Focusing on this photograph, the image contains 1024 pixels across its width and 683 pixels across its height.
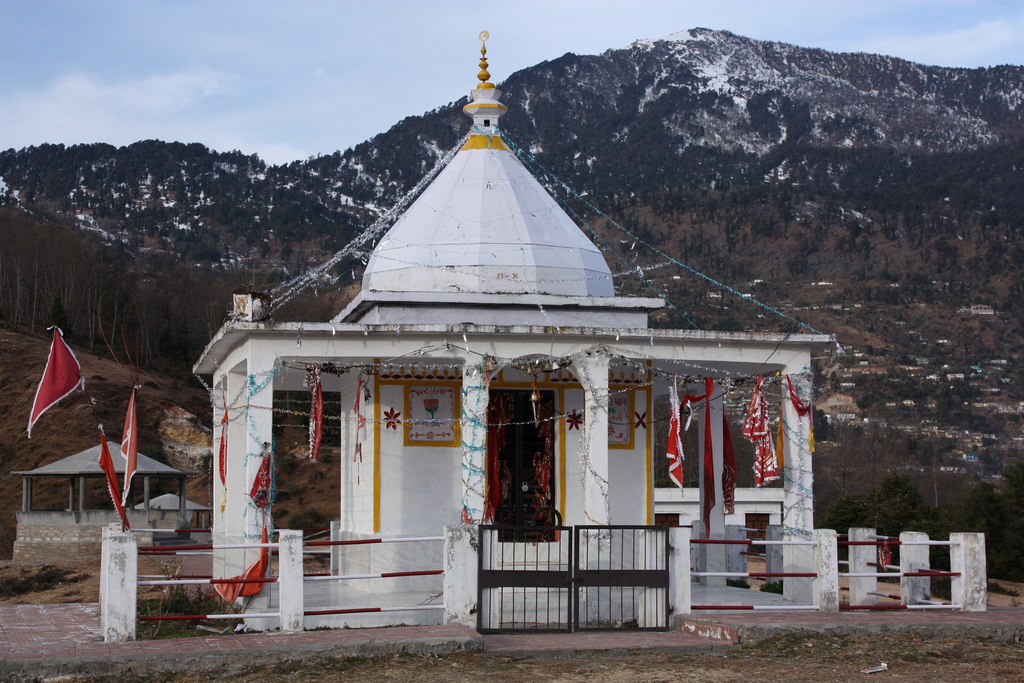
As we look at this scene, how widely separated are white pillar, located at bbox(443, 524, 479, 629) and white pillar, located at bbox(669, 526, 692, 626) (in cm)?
230

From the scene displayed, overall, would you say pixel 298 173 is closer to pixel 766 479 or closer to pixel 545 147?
pixel 545 147

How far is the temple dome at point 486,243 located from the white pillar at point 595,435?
2048mm

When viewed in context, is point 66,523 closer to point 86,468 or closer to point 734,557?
point 86,468

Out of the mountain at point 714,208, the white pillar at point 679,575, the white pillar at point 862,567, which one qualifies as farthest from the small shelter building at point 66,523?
the white pillar at point 679,575

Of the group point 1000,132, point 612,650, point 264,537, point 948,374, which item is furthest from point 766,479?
point 1000,132

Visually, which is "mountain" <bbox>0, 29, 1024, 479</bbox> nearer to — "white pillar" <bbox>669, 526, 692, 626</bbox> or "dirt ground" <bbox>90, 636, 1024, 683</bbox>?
"white pillar" <bbox>669, 526, 692, 626</bbox>

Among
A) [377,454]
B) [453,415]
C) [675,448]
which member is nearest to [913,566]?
[675,448]

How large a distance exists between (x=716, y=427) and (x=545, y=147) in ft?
404

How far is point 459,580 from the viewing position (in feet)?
38.9

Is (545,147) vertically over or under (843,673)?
over

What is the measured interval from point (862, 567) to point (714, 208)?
89.0 m

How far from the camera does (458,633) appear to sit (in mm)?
11008

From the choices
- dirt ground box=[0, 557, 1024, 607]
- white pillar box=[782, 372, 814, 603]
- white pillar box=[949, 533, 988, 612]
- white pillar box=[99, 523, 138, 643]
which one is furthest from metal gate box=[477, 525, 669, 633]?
dirt ground box=[0, 557, 1024, 607]

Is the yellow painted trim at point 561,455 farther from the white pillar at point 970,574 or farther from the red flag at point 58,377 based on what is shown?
the red flag at point 58,377
